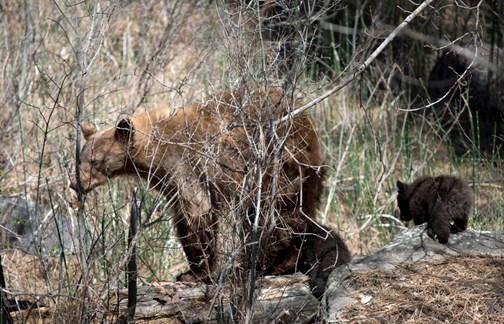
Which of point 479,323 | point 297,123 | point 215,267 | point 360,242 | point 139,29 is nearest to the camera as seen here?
point 479,323

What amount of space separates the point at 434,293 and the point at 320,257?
1.39 metres

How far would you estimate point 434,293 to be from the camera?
5602mm

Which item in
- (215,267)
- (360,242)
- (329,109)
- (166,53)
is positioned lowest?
(360,242)

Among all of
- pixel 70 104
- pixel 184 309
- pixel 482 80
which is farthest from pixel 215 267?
pixel 482 80

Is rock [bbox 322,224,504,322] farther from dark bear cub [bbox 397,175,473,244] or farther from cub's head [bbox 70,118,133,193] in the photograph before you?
cub's head [bbox 70,118,133,193]

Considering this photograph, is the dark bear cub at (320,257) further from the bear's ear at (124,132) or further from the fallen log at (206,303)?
the bear's ear at (124,132)

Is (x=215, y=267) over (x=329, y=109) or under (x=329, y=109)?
under

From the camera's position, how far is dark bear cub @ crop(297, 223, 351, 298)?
625cm

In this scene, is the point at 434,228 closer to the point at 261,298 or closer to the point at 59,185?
the point at 261,298

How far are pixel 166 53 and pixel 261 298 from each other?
238 inches

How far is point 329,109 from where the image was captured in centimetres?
1162

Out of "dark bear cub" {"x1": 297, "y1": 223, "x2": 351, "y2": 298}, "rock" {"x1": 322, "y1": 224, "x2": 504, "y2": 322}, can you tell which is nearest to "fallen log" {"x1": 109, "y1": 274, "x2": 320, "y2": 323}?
"dark bear cub" {"x1": 297, "y1": 223, "x2": 351, "y2": 298}

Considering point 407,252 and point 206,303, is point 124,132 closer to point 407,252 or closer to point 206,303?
point 206,303

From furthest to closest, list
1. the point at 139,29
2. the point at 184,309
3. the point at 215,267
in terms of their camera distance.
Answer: the point at 139,29 < the point at 215,267 < the point at 184,309
